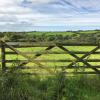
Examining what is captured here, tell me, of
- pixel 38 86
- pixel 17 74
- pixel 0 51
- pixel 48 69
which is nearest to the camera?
pixel 17 74

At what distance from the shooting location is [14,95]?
8.55 m

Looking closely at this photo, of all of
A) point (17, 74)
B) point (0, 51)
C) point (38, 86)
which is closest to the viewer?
point (17, 74)

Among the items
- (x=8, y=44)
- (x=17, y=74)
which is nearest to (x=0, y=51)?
(x=8, y=44)

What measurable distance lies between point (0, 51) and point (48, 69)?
2643mm

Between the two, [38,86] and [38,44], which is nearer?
[38,86]

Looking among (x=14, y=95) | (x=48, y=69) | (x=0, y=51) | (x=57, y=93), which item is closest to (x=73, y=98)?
(x=57, y=93)

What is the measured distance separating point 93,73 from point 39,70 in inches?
85.0

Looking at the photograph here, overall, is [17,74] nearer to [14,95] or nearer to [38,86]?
[14,95]

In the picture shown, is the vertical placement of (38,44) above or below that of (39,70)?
above

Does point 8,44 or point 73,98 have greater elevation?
point 8,44

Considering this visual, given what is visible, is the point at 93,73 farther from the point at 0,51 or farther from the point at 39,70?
the point at 0,51

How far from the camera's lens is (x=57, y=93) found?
8.79 metres

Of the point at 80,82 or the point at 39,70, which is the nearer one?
the point at 80,82

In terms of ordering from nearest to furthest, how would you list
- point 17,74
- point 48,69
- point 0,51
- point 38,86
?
1. point 17,74
2. point 38,86
3. point 48,69
4. point 0,51
